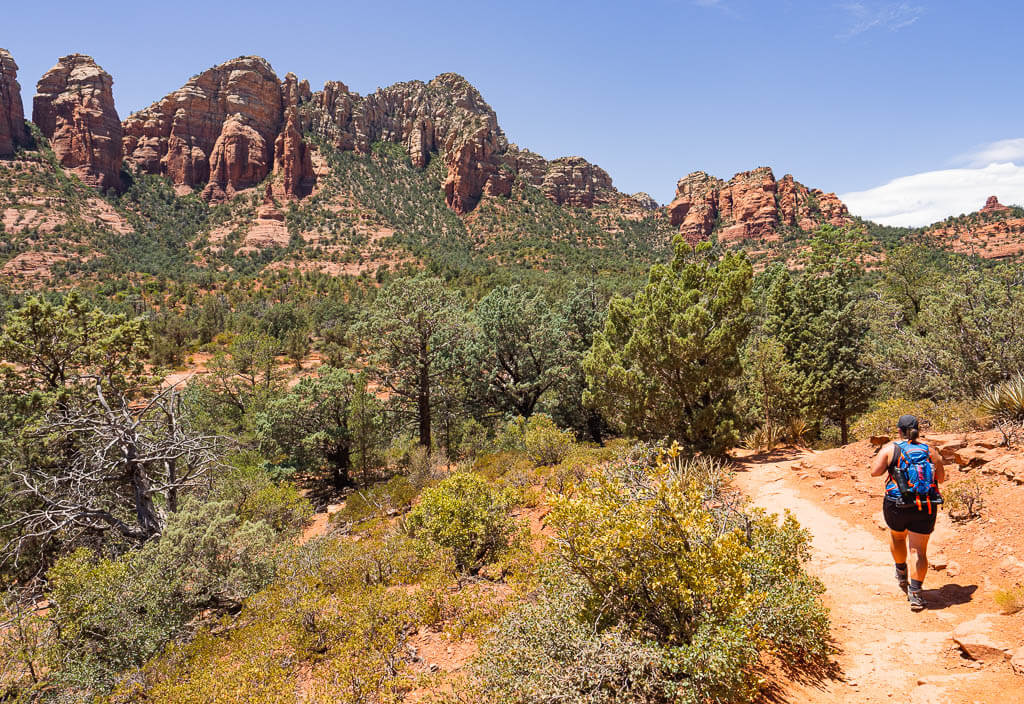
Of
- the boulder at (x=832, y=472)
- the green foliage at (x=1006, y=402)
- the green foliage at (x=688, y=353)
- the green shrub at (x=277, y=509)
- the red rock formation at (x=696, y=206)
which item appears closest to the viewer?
the green foliage at (x=1006, y=402)

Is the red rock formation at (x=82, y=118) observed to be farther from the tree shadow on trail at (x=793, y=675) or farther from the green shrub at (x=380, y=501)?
the tree shadow on trail at (x=793, y=675)

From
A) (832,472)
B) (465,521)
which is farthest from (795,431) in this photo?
(465,521)

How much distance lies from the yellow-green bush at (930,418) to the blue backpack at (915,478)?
503 cm

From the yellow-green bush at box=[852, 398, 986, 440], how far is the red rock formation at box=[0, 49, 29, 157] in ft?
387

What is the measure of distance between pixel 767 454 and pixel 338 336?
119ft

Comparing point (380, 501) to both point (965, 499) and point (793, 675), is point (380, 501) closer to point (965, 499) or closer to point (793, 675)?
point (793, 675)

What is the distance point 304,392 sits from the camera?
14594 mm

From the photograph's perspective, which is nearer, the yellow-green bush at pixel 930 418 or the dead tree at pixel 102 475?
the dead tree at pixel 102 475

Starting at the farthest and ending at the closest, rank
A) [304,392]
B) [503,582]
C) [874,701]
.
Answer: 1. [304,392]
2. [503,582]
3. [874,701]

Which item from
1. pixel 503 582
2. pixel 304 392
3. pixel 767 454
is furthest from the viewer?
pixel 304 392

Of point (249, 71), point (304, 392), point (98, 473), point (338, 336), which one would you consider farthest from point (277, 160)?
point (98, 473)

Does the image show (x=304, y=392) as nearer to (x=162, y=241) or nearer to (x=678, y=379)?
(x=678, y=379)

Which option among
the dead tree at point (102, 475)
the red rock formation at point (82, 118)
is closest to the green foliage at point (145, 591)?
the dead tree at point (102, 475)

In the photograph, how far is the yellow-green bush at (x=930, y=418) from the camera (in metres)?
7.84
